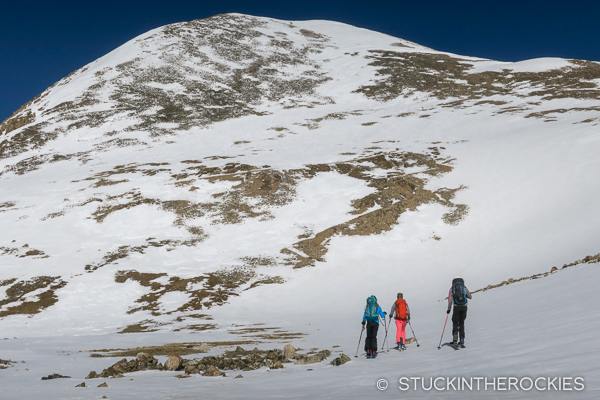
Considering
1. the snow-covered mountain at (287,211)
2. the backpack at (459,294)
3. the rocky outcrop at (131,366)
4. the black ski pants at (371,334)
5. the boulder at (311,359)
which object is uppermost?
the snow-covered mountain at (287,211)

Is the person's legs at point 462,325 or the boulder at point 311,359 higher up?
the person's legs at point 462,325

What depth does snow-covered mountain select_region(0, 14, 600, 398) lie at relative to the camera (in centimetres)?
2600

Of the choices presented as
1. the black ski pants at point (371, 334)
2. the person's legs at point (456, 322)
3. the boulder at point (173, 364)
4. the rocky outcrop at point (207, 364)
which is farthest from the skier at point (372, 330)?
the boulder at point (173, 364)

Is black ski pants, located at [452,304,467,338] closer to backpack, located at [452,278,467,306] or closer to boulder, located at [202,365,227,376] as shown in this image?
backpack, located at [452,278,467,306]

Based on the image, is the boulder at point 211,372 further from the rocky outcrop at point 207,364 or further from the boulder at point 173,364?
the boulder at point 173,364

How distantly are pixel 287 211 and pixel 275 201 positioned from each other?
215 cm

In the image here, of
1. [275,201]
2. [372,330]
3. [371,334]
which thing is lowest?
[371,334]

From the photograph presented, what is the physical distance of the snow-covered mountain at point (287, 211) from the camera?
26.0 m

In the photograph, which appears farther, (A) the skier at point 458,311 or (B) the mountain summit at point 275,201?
(B) the mountain summit at point 275,201

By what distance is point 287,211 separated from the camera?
39500 mm

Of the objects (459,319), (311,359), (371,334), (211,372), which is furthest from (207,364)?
(459,319)

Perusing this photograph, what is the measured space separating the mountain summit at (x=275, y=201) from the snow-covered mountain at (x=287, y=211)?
0.66ft

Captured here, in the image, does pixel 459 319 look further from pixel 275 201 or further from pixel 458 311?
pixel 275 201

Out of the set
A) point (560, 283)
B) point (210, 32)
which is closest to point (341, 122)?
point (560, 283)
